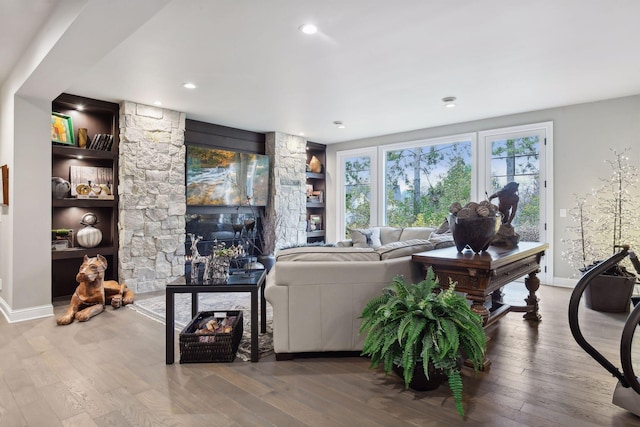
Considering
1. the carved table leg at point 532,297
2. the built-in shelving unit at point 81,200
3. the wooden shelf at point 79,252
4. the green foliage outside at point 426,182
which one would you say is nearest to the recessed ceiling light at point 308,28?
the carved table leg at point 532,297

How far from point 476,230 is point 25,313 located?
4.39 m

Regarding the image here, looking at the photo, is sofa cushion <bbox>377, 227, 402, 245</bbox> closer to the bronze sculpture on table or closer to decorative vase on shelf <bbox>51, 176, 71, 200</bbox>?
the bronze sculpture on table

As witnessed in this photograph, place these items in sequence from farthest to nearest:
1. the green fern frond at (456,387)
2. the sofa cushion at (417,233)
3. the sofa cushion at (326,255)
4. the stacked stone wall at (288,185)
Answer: the stacked stone wall at (288,185)
the sofa cushion at (417,233)
the sofa cushion at (326,255)
the green fern frond at (456,387)

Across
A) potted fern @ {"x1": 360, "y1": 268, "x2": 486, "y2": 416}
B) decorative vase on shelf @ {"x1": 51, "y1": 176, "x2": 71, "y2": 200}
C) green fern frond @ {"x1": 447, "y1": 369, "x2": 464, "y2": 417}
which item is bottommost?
green fern frond @ {"x1": 447, "y1": 369, "x2": 464, "y2": 417}

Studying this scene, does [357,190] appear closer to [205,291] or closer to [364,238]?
[364,238]

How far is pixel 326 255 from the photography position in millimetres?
2744

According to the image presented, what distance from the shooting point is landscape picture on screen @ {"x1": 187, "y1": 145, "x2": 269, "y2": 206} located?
5.70 metres

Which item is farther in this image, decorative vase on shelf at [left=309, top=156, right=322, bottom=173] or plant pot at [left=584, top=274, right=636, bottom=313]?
decorative vase on shelf at [left=309, top=156, right=322, bottom=173]

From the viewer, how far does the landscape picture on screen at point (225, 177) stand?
570 centimetres

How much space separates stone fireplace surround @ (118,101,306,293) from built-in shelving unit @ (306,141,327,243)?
3.09 m

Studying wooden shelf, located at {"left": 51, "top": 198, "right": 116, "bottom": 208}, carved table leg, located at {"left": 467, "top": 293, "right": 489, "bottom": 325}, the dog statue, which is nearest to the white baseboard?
the dog statue

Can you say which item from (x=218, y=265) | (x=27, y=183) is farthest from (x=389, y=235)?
(x=27, y=183)

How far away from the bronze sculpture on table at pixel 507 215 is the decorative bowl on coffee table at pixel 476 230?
0.73 metres

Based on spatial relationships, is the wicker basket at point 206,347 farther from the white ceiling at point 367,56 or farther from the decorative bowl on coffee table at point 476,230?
the white ceiling at point 367,56
